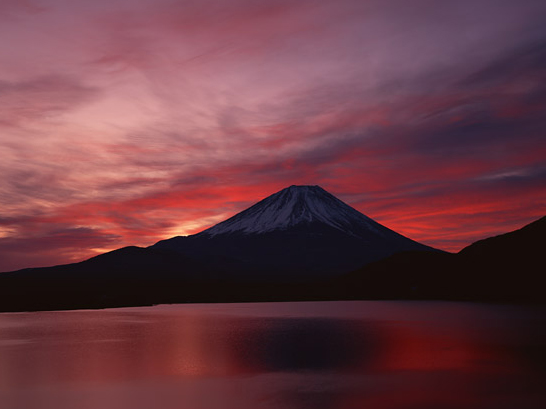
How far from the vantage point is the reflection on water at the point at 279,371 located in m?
23.1

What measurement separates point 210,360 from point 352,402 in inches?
609

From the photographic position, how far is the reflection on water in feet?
75.7

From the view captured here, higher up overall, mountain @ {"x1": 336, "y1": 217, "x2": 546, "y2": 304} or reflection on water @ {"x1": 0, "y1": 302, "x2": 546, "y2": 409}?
mountain @ {"x1": 336, "y1": 217, "x2": 546, "y2": 304}

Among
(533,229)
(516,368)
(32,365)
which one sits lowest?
(516,368)

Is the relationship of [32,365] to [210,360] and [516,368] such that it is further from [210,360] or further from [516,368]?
[516,368]

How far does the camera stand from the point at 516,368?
30266 millimetres

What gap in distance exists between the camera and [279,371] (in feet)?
100

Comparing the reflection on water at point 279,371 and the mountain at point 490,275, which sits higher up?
the mountain at point 490,275

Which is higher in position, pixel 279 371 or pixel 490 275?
pixel 490 275

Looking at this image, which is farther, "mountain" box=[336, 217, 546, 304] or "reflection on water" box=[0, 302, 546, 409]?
"mountain" box=[336, 217, 546, 304]

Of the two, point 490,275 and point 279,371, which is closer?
point 279,371

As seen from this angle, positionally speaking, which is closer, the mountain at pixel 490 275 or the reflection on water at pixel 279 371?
the reflection on water at pixel 279 371

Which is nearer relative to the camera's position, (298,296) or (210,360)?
(210,360)

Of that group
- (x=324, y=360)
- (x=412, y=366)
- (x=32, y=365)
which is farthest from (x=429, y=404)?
(x=32, y=365)
